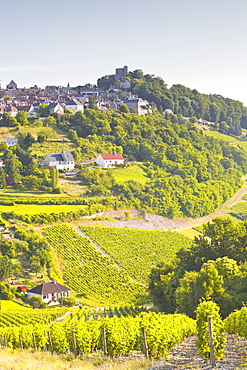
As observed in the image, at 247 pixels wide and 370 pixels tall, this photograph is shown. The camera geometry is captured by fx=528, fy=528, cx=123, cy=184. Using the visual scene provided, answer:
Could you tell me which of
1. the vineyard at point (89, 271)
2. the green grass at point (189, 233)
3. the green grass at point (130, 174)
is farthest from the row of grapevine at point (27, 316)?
the green grass at point (130, 174)

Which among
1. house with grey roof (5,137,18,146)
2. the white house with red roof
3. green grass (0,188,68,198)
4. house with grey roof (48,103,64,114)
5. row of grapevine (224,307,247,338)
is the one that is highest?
house with grey roof (48,103,64,114)

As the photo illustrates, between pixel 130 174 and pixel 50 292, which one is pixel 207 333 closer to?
pixel 50 292

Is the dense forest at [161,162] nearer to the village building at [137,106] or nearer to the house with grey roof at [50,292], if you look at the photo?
the village building at [137,106]

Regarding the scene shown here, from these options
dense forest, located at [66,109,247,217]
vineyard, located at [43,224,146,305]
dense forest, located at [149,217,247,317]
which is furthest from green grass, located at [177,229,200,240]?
dense forest, located at [149,217,247,317]

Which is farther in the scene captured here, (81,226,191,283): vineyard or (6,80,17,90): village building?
(6,80,17,90): village building

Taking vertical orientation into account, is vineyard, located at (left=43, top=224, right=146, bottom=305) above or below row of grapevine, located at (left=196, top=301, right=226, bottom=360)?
below

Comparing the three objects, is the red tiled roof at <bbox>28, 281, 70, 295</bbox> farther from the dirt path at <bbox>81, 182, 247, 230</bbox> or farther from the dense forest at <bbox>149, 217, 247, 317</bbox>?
the dirt path at <bbox>81, 182, 247, 230</bbox>

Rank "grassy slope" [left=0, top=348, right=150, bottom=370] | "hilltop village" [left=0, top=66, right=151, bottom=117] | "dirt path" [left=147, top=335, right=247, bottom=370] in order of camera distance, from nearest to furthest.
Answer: "dirt path" [left=147, top=335, right=247, bottom=370], "grassy slope" [left=0, top=348, right=150, bottom=370], "hilltop village" [left=0, top=66, right=151, bottom=117]
